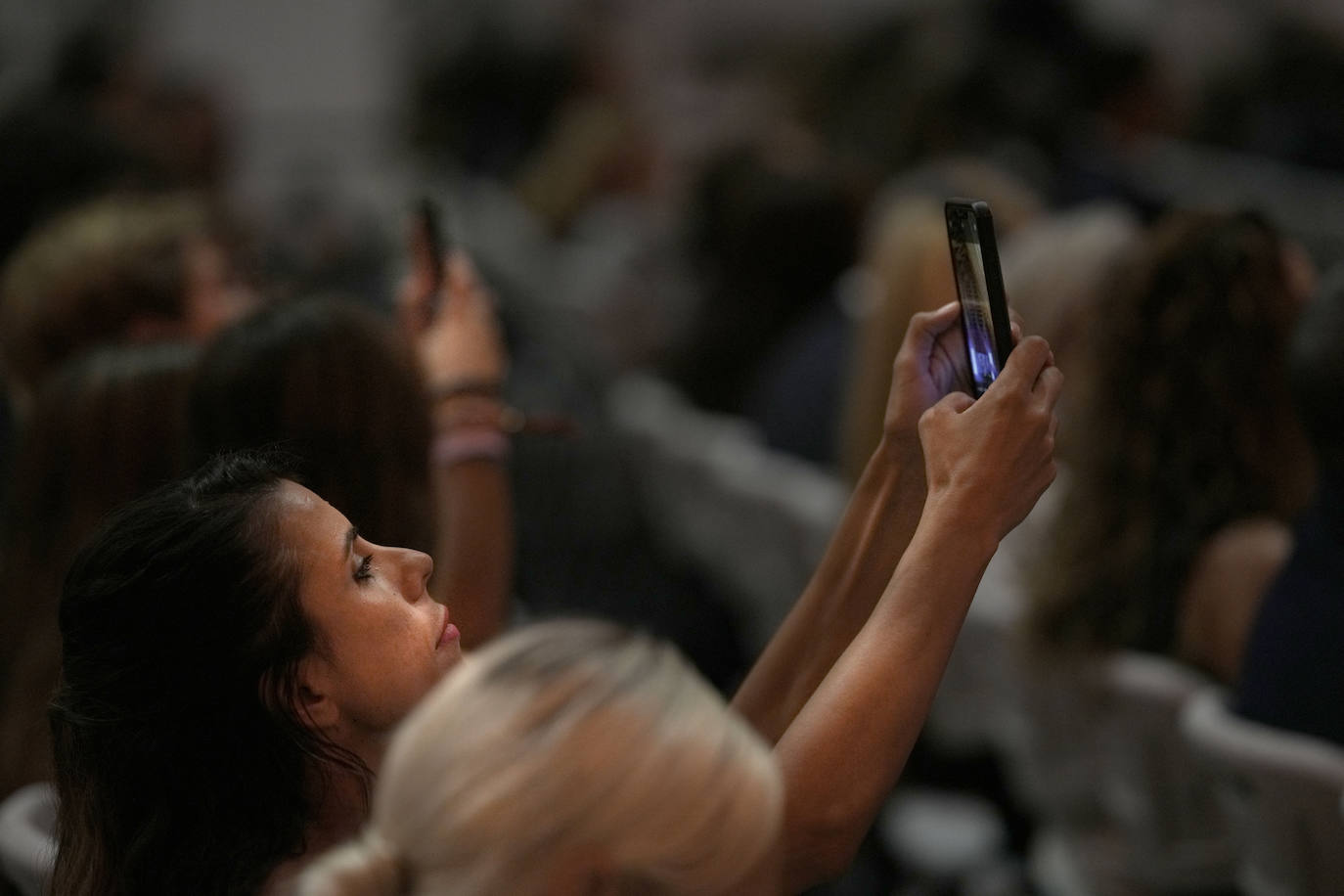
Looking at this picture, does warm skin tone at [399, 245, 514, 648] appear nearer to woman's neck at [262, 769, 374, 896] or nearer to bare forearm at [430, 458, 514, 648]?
bare forearm at [430, 458, 514, 648]

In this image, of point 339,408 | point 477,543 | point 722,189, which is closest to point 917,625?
point 339,408

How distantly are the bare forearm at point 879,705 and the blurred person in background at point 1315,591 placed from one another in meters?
0.73

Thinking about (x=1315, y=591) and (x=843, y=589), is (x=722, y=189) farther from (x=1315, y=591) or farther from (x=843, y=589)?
(x=843, y=589)

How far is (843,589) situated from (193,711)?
56 cm

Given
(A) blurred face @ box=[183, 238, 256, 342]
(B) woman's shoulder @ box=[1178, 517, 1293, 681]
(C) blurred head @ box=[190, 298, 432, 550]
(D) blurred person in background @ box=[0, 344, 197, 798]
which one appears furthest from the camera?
(A) blurred face @ box=[183, 238, 256, 342]

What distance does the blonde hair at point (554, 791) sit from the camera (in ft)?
3.16

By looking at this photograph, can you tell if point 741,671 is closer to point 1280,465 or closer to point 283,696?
point 1280,465

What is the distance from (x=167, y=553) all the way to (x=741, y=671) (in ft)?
8.36

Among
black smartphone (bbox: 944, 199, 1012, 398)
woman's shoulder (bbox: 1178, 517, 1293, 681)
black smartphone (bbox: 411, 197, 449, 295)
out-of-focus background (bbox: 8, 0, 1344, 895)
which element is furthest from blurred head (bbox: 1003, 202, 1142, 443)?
black smartphone (bbox: 944, 199, 1012, 398)

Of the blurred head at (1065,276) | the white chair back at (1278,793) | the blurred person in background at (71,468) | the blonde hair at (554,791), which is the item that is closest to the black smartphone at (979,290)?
the blonde hair at (554,791)

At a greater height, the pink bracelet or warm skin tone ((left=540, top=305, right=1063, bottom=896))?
warm skin tone ((left=540, top=305, right=1063, bottom=896))

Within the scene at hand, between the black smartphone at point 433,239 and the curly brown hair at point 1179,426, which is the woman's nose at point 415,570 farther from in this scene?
the curly brown hair at point 1179,426

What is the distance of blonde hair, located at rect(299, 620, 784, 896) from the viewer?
0.96 meters

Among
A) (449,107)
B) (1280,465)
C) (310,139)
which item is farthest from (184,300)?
(310,139)
